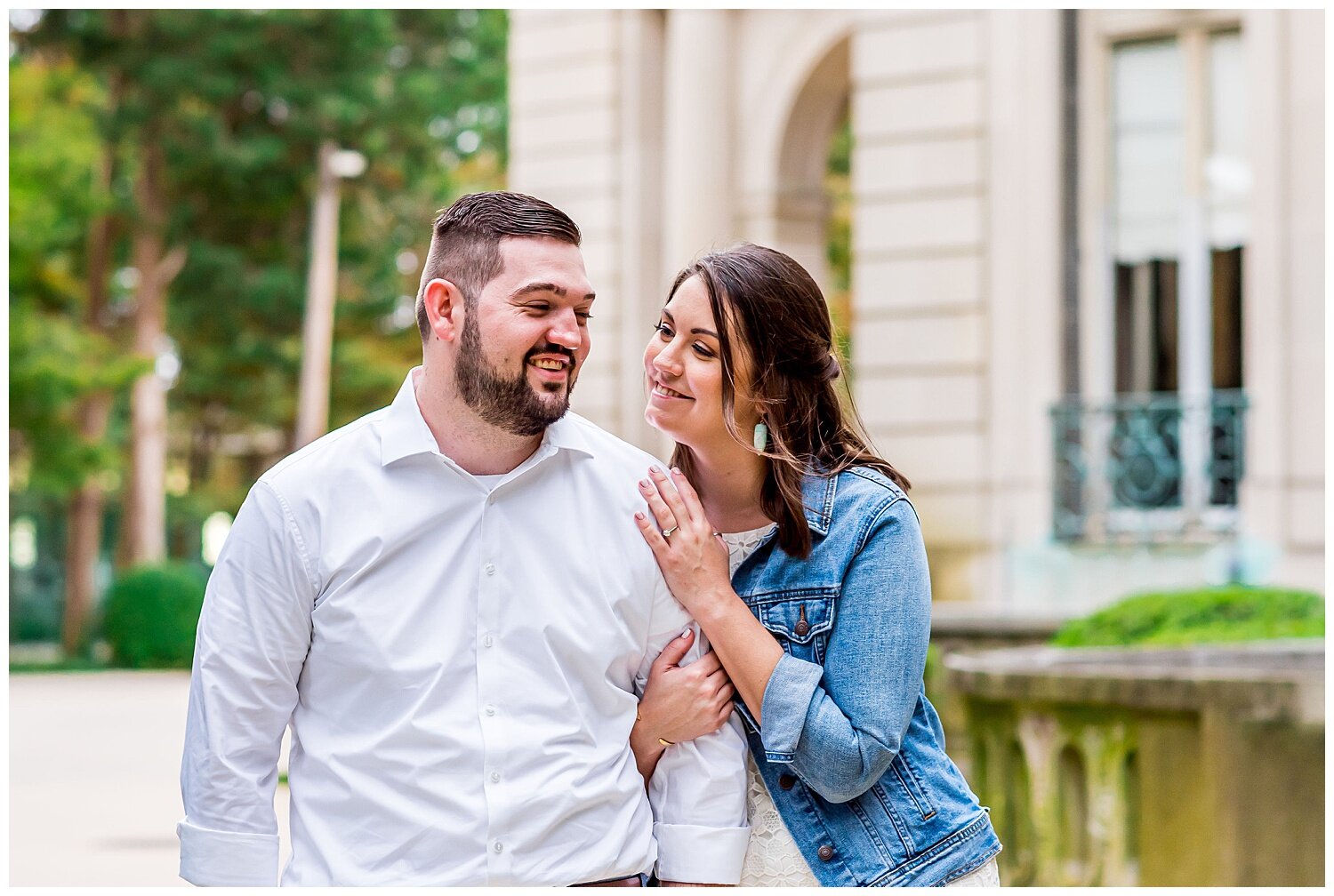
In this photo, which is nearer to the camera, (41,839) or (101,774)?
(41,839)

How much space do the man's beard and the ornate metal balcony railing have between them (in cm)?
1096

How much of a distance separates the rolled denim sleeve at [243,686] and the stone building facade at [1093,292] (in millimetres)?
9978

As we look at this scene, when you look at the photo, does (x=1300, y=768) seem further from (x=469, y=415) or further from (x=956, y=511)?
(x=956, y=511)

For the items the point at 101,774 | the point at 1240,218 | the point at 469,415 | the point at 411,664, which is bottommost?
the point at 101,774

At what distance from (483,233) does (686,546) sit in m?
0.75

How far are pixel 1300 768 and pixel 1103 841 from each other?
78 centimetres

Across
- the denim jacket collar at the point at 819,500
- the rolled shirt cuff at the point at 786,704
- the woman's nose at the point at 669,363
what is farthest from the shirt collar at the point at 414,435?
the rolled shirt cuff at the point at 786,704

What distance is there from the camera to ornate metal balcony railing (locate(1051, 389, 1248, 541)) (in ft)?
44.7

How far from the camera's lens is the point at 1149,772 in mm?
6371

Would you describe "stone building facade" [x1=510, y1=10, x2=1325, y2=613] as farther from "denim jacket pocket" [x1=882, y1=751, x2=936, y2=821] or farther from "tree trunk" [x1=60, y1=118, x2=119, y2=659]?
"tree trunk" [x1=60, y1=118, x2=119, y2=659]

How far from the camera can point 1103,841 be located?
257 inches

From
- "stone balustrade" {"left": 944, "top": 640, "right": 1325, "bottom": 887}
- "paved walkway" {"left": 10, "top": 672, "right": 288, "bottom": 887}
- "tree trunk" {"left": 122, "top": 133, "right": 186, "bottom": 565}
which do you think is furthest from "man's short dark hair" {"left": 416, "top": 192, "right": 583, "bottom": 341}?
"tree trunk" {"left": 122, "top": 133, "right": 186, "bottom": 565}

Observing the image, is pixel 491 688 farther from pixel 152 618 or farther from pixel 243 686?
pixel 152 618

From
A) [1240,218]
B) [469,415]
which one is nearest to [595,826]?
[469,415]
